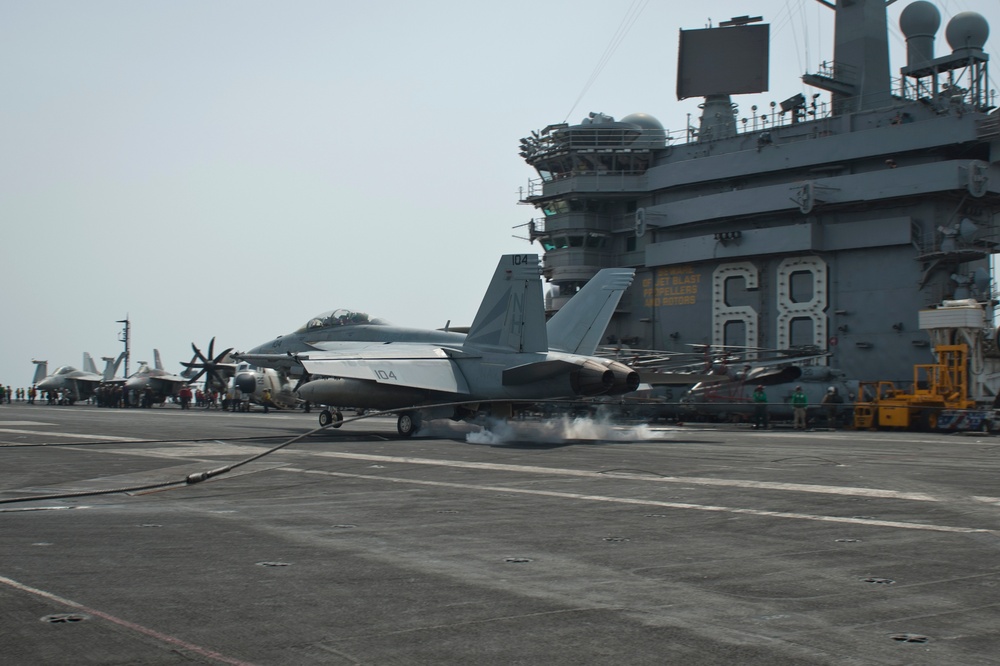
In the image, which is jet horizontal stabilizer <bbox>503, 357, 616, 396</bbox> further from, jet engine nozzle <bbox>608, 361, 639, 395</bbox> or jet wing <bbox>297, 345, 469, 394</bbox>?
jet wing <bbox>297, 345, 469, 394</bbox>

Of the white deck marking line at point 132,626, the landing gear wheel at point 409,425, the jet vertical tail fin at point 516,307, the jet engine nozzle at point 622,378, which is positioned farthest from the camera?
the landing gear wheel at point 409,425

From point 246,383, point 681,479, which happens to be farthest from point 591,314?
point 246,383

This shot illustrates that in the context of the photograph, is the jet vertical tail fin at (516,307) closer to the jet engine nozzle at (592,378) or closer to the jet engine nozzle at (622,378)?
the jet engine nozzle at (592,378)

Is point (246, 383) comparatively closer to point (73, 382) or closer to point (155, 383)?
point (155, 383)

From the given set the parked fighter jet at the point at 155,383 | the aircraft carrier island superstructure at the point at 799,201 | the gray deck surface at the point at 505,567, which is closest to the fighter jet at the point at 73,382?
the parked fighter jet at the point at 155,383

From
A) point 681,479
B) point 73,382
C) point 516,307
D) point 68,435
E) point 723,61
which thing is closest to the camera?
point 681,479

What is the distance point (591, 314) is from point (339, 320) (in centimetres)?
876

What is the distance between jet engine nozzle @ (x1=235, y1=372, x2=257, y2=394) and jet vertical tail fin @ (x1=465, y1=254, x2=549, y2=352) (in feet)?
81.6

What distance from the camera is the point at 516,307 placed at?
25.3 m

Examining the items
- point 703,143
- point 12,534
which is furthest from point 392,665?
point 703,143

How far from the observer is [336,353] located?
88.4ft

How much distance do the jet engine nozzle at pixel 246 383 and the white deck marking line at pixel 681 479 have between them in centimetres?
2926

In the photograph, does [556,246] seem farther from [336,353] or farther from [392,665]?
[392,665]

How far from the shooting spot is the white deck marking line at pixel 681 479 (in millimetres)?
12133
